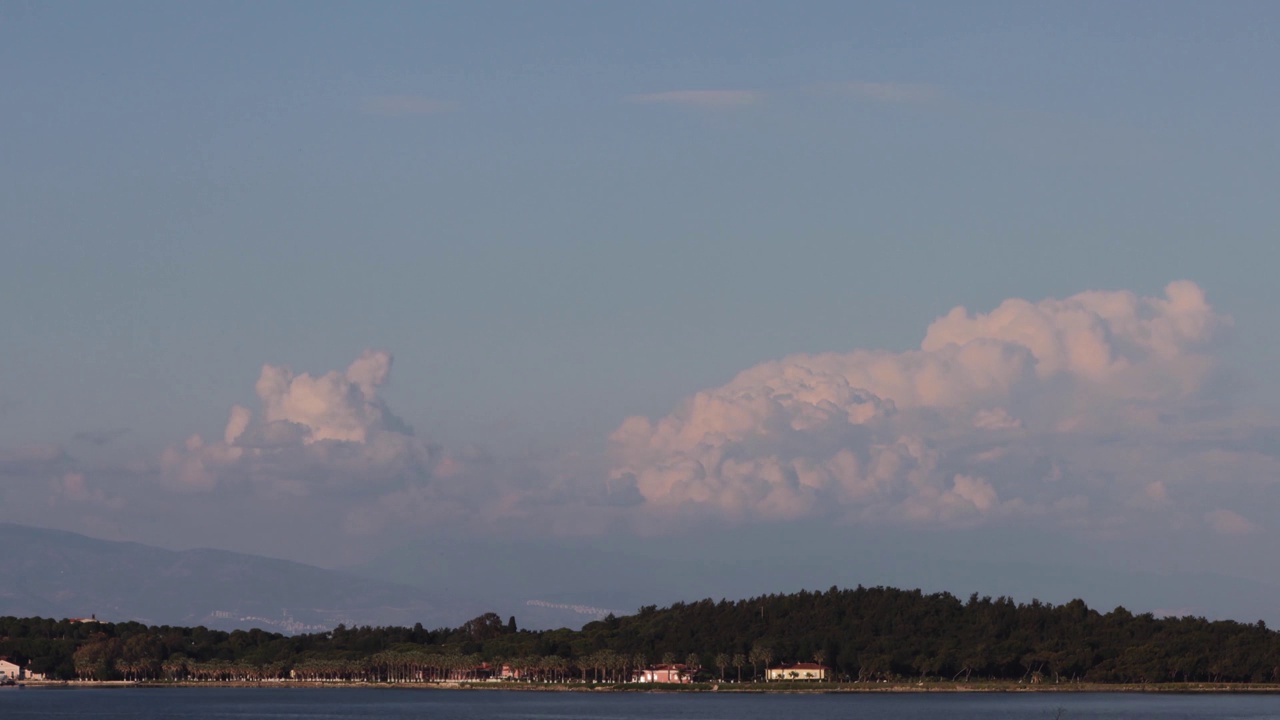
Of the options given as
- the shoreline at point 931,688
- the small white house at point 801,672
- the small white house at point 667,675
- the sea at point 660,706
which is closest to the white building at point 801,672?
the small white house at point 801,672

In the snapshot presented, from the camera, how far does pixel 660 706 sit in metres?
144

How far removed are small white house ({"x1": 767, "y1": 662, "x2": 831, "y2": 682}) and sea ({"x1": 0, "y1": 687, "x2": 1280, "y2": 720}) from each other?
16.9 meters

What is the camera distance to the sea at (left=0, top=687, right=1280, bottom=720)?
412 ft

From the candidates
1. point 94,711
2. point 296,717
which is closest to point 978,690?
point 296,717

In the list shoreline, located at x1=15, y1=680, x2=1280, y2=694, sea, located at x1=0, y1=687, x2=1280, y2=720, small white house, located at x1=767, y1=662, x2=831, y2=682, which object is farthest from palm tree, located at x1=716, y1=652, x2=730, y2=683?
sea, located at x1=0, y1=687, x2=1280, y2=720

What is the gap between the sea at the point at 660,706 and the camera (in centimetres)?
12556

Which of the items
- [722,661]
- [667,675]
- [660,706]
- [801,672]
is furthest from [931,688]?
[660,706]

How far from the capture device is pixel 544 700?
166 m

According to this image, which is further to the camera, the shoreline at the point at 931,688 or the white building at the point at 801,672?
the white building at the point at 801,672

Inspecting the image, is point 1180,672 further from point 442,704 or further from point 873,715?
point 442,704

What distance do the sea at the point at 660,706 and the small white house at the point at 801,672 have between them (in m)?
16.9

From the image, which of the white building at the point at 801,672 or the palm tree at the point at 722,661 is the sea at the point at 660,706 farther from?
the white building at the point at 801,672

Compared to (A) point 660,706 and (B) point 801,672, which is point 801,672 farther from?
(A) point 660,706

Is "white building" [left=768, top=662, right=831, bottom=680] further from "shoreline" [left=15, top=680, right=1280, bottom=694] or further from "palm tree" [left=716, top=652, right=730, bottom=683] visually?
"shoreline" [left=15, top=680, right=1280, bottom=694]
